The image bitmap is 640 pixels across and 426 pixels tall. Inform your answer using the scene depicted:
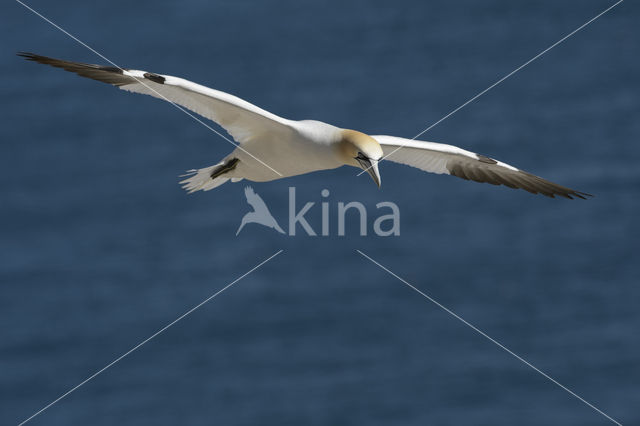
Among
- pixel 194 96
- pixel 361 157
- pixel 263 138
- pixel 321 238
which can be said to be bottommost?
pixel 321 238

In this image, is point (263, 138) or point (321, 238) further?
point (321, 238)

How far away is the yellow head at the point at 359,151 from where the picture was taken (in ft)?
36.3

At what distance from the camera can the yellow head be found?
1107cm

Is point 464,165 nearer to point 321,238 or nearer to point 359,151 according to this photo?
point 359,151

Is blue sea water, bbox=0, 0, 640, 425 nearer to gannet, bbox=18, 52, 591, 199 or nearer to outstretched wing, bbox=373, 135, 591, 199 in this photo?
outstretched wing, bbox=373, 135, 591, 199

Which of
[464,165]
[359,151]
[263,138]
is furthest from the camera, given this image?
[464,165]

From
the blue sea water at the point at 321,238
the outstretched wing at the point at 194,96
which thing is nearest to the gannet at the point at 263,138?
the outstretched wing at the point at 194,96

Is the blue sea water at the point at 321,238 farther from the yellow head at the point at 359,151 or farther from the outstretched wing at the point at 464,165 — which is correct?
the yellow head at the point at 359,151

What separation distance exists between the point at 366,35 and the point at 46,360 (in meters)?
16.1

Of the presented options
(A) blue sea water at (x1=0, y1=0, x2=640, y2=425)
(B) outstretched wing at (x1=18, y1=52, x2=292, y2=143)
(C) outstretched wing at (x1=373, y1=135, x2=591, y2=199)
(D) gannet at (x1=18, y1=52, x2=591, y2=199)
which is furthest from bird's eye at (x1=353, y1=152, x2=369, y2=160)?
(A) blue sea water at (x1=0, y1=0, x2=640, y2=425)

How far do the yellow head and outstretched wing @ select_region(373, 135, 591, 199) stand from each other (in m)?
1.02

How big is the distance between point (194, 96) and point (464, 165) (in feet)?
9.85

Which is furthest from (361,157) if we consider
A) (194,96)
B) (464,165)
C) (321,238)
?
(321,238)

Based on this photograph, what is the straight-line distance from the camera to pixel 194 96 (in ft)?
37.4
